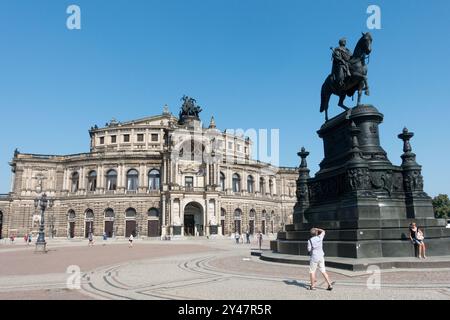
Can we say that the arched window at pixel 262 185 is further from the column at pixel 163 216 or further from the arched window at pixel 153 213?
the arched window at pixel 153 213

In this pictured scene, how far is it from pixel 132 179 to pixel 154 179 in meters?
3.91

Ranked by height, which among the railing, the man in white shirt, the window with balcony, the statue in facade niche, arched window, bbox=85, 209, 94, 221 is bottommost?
the man in white shirt

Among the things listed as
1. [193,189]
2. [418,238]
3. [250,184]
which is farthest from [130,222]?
[418,238]

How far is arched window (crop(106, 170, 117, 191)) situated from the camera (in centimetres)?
5995

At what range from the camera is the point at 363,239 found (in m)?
11.6

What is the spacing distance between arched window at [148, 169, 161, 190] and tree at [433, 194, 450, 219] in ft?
191

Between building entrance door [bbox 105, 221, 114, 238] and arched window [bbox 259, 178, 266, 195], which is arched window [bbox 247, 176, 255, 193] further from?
building entrance door [bbox 105, 221, 114, 238]

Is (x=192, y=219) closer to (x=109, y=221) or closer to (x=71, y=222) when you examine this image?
(x=109, y=221)

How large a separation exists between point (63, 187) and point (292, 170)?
4632 centimetres

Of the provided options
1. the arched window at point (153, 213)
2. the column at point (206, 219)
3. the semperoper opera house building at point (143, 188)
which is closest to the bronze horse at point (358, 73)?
the semperoper opera house building at point (143, 188)

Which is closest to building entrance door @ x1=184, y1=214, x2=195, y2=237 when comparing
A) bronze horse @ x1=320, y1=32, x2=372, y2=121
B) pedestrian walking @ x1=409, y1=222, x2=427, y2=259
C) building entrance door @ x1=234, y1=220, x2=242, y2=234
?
building entrance door @ x1=234, y1=220, x2=242, y2=234

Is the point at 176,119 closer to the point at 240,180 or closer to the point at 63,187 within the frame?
the point at 240,180

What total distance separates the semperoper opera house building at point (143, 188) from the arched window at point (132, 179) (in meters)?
0.17
